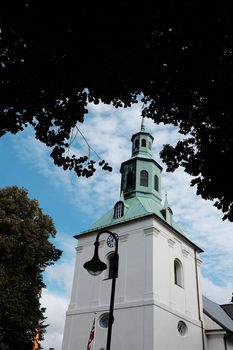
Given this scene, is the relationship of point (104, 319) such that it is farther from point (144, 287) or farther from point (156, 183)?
point (156, 183)

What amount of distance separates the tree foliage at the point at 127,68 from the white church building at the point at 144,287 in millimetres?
15341

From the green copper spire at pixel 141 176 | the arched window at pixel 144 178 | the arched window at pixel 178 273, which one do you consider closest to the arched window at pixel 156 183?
the green copper spire at pixel 141 176

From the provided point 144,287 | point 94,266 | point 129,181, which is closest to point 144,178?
point 129,181

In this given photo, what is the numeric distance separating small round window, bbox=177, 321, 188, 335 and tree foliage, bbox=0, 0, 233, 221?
56.9 feet

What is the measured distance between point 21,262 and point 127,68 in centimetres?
1809

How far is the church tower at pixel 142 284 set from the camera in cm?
2177

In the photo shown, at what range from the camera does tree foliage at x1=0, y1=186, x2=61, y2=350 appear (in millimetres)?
20375

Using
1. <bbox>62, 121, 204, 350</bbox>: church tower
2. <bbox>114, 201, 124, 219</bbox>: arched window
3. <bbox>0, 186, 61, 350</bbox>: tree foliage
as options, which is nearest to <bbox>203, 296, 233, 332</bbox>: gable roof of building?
<bbox>62, 121, 204, 350</bbox>: church tower

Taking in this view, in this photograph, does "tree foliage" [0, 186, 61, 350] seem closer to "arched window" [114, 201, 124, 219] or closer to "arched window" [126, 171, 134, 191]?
"arched window" [114, 201, 124, 219]

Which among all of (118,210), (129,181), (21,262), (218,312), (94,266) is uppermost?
(129,181)

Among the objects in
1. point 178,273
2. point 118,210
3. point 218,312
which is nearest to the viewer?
point 178,273

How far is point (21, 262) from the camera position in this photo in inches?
877

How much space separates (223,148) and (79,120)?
2.87 meters

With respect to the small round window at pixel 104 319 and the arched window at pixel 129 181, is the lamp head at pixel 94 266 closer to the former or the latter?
the small round window at pixel 104 319
